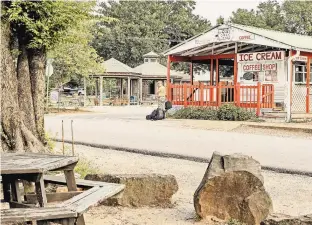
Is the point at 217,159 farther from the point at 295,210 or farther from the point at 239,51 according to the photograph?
the point at 239,51

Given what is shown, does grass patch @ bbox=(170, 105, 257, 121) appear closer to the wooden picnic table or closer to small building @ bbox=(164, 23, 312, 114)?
small building @ bbox=(164, 23, 312, 114)

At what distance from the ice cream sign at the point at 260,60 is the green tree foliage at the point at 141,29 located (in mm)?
32025

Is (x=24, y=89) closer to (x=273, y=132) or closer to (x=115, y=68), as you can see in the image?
(x=273, y=132)

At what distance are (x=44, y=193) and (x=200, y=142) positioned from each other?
960cm

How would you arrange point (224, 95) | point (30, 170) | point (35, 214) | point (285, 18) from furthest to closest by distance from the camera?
point (285, 18)
point (224, 95)
point (30, 170)
point (35, 214)

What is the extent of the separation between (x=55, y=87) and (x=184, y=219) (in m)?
31.4

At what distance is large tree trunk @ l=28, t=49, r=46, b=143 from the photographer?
8.31 meters

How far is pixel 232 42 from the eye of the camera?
23.2 meters

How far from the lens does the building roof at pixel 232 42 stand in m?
21.7

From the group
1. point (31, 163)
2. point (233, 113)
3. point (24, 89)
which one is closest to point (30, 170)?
point (31, 163)

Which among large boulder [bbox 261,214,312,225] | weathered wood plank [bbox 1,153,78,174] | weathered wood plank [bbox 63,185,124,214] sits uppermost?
weathered wood plank [bbox 1,153,78,174]

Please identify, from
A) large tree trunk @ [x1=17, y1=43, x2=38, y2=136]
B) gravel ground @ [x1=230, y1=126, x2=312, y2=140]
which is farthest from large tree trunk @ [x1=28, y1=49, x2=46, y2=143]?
gravel ground @ [x1=230, y1=126, x2=312, y2=140]

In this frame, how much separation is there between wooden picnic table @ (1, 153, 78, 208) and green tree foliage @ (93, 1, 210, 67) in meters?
48.9

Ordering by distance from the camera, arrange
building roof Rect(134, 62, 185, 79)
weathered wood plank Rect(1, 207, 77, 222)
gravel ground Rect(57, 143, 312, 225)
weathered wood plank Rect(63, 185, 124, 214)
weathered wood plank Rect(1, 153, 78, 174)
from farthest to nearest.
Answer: building roof Rect(134, 62, 185, 79) → gravel ground Rect(57, 143, 312, 225) → weathered wood plank Rect(63, 185, 124, 214) → weathered wood plank Rect(1, 153, 78, 174) → weathered wood plank Rect(1, 207, 77, 222)
